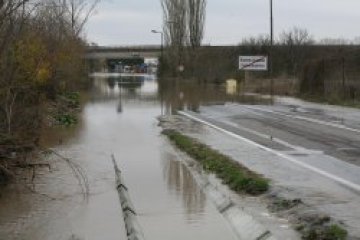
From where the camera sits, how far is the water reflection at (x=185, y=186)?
9.59 meters

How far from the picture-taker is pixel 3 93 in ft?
38.1

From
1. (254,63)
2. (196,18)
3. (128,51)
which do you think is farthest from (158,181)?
(128,51)

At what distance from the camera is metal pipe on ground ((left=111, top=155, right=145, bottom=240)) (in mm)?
8266

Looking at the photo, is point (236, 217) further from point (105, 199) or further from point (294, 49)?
point (294, 49)

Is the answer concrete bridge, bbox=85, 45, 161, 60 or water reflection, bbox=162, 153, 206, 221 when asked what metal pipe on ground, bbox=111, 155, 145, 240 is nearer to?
water reflection, bbox=162, 153, 206, 221

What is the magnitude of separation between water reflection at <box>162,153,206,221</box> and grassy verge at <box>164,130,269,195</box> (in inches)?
19.4

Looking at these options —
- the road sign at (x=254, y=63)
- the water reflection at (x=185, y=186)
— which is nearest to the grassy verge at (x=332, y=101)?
the road sign at (x=254, y=63)

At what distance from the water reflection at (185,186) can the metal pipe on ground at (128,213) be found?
71 cm

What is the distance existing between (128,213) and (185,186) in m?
2.23

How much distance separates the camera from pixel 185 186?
1142cm

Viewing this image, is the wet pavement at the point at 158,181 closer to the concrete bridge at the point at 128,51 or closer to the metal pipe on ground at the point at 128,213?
the metal pipe on ground at the point at 128,213

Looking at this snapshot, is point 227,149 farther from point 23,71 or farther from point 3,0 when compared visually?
point 3,0

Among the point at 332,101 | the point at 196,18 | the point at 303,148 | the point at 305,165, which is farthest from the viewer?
the point at 196,18

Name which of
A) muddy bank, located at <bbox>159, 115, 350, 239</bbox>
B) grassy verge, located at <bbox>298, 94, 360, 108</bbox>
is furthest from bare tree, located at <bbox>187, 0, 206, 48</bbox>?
muddy bank, located at <bbox>159, 115, 350, 239</bbox>
